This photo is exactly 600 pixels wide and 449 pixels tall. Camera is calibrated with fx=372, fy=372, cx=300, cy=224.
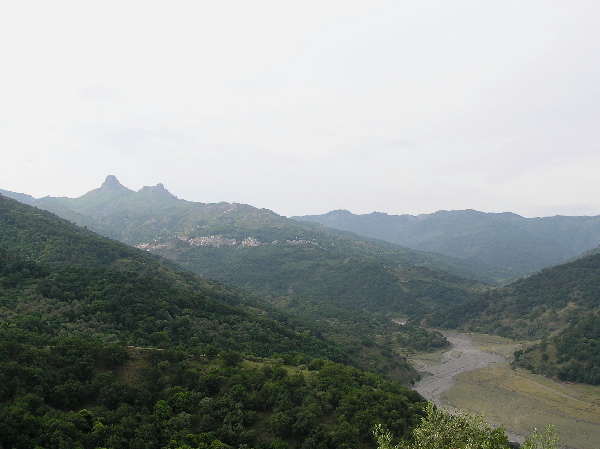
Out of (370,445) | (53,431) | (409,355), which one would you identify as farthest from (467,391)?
(53,431)

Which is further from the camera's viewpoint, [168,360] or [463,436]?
[168,360]

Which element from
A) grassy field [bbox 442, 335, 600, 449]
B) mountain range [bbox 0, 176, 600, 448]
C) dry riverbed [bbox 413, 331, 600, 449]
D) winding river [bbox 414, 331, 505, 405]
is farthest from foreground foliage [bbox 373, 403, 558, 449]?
winding river [bbox 414, 331, 505, 405]

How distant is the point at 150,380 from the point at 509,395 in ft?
233

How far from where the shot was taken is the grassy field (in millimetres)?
60812

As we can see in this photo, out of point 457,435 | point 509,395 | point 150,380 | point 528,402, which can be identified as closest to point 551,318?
point 509,395

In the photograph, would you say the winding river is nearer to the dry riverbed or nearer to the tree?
the dry riverbed

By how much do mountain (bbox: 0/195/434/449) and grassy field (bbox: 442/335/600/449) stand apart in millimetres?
31561

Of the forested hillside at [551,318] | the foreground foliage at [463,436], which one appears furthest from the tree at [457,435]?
the forested hillside at [551,318]

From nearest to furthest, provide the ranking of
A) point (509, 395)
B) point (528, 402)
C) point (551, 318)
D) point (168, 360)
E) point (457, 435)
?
point (457, 435) < point (168, 360) < point (528, 402) < point (509, 395) < point (551, 318)

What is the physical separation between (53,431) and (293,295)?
13858 cm

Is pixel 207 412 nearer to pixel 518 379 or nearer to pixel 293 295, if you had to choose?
pixel 518 379

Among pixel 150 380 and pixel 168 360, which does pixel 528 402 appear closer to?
pixel 168 360

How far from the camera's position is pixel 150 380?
3694 cm

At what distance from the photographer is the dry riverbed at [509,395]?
61594 mm
